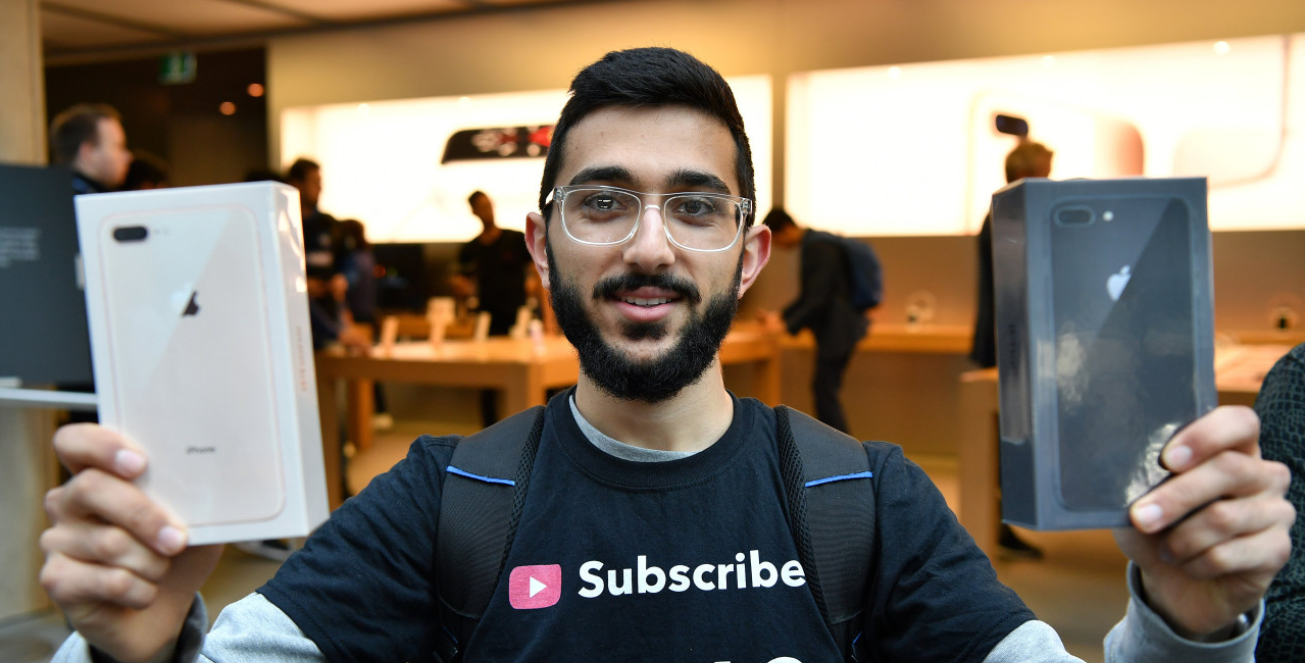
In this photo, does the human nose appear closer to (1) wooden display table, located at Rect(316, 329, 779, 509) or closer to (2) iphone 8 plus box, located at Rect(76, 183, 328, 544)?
(2) iphone 8 plus box, located at Rect(76, 183, 328, 544)

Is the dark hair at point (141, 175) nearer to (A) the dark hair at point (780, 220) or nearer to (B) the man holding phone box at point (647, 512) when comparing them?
(A) the dark hair at point (780, 220)

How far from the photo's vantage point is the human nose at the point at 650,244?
1068 millimetres

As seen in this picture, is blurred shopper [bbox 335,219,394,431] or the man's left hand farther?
blurred shopper [bbox 335,219,394,431]

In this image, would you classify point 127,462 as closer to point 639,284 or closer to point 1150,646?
point 639,284

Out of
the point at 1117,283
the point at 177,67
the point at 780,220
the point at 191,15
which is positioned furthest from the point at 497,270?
the point at 1117,283

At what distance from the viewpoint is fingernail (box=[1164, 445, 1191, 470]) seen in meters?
0.76

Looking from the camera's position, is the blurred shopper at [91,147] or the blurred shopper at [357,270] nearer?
the blurred shopper at [91,147]

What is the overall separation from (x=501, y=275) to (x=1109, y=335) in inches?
174

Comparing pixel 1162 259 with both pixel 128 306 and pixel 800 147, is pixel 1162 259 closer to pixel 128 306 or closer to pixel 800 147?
pixel 128 306

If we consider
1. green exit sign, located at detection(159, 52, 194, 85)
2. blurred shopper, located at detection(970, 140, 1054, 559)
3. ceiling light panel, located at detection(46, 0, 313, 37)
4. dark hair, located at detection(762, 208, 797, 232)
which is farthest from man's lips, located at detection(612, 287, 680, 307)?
green exit sign, located at detection(159, 52, 194, 85)

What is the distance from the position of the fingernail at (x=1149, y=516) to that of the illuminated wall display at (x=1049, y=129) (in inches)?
182

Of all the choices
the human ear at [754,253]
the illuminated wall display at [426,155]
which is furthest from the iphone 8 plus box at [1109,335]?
the illuminated wall display at [426,155]

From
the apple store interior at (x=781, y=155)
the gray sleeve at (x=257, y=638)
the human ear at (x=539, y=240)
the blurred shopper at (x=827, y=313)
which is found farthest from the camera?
the blurred shopper at (x=827, y=313)

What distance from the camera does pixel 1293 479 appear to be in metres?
1.11
